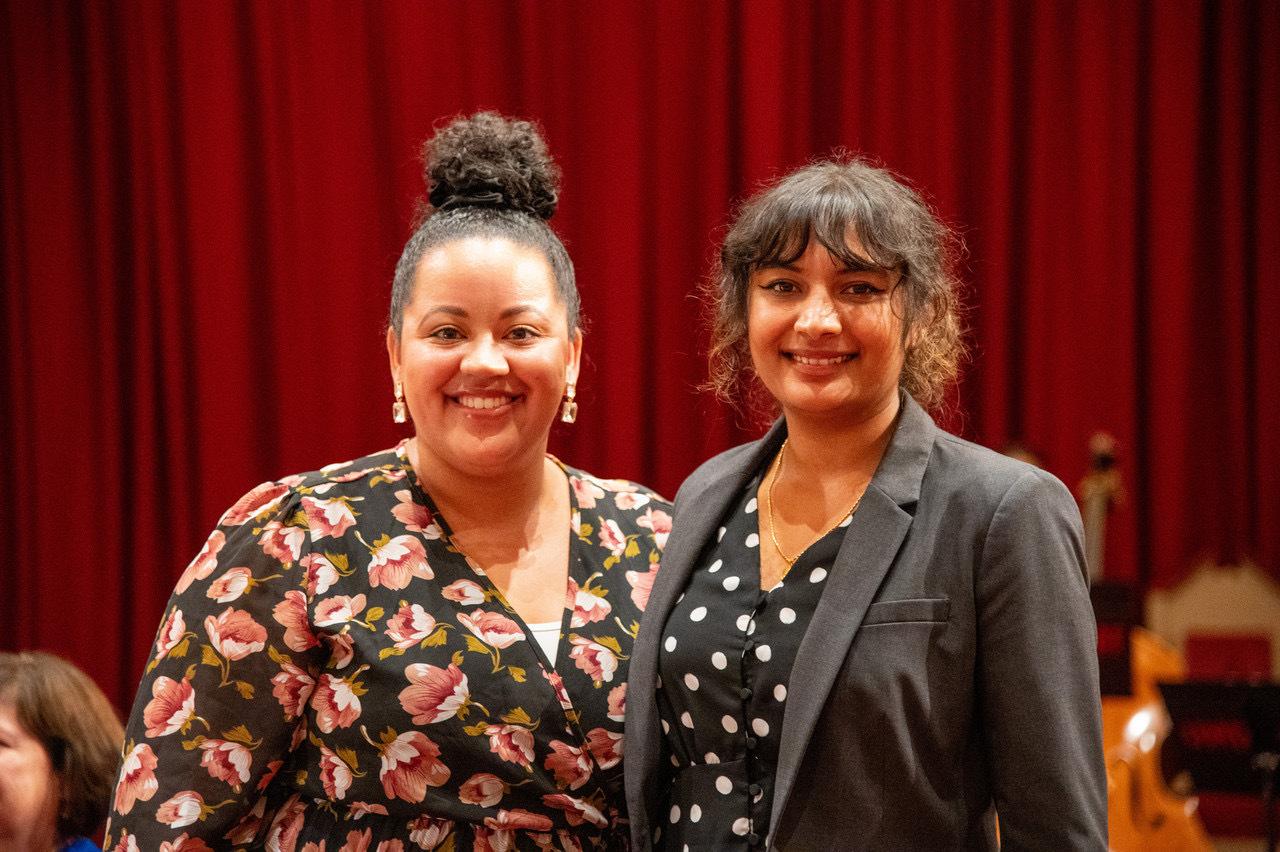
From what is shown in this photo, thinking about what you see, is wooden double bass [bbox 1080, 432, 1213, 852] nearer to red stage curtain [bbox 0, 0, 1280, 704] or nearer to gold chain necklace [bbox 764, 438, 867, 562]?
red stage curtain [bbox 0, 0, 1280, 704]

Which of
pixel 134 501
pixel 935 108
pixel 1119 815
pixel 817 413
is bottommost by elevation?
pixel 1119 815

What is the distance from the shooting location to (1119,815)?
11.5 ft

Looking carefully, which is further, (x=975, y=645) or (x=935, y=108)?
(x=935, y=108)

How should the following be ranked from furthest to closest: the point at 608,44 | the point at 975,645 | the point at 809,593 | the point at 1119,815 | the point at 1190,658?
the point at 1190,658 < the point at 608,44 < the point at 1119,815 < the point at 809,593 < the point at 975,645

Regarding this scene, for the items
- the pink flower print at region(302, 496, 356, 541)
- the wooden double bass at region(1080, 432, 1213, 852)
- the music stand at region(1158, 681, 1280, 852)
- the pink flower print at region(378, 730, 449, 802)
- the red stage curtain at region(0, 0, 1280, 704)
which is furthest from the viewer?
the red stage curtain at region(0, 0, 1280, 704)

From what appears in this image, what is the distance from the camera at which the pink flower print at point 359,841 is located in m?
1.81

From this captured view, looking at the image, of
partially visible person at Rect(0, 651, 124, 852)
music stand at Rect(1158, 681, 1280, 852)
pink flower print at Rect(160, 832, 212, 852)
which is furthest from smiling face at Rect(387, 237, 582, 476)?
music stand at Rect(1158, 681, 1280, 852)

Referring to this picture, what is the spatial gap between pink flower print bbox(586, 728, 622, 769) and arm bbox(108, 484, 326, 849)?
16.5 inches

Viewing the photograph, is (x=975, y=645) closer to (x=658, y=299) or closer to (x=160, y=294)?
(x=658, y=299)

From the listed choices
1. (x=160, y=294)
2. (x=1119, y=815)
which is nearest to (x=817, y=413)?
(x=1119, y=815)

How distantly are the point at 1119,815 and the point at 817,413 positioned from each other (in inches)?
90.5

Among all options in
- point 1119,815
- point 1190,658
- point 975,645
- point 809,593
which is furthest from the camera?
point 1190,658

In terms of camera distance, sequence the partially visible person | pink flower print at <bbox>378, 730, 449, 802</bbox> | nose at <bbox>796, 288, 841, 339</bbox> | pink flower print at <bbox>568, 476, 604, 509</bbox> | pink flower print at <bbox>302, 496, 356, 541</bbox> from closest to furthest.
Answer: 1. nose at <bbox>796, 288, 841, 339</bbox>
2. pink flower print at <bbox>378, 730, 449, 802</bbox>
3. pink flower print at <bbox>302, 496, 356, 541</bbox>
4. pink flower print at <bbox>568, 476, 604, 509</bbox>
5. the partially visible person

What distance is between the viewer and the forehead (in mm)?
1907
